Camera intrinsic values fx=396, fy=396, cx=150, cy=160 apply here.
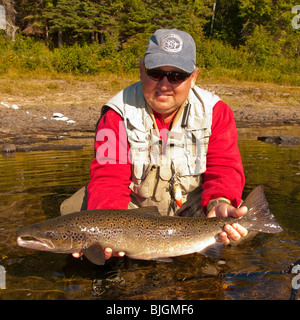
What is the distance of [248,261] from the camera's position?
352 centimetres

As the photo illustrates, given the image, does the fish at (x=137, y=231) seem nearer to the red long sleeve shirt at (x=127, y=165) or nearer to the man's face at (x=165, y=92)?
the red long sleeve shirt at (x=127, y=165)

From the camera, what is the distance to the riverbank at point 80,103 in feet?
38.2

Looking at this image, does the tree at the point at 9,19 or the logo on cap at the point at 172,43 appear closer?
the logo on cap at the point at 172,43

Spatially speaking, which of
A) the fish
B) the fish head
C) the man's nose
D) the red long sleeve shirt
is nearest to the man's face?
the man's nose

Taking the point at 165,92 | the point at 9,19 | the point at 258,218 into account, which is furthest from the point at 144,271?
the point at 9,19

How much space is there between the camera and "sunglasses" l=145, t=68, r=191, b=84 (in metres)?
3.19

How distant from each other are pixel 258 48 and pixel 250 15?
1010cm

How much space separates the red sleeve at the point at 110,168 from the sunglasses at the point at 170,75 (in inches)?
21.3

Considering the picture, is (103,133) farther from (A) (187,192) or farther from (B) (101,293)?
(B) (101,293)

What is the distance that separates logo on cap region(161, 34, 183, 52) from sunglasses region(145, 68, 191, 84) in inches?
7.3

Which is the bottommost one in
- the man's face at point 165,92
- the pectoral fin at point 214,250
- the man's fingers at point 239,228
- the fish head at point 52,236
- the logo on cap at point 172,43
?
the pectoral fin at point 214,250

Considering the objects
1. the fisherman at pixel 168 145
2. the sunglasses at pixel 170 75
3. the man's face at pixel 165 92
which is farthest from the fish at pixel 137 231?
the sunglasses at pixel 170 75

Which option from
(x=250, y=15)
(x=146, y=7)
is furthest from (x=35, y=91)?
(x=250, y=15)

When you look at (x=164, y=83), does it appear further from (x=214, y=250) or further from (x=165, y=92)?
(x=214, y=250)
